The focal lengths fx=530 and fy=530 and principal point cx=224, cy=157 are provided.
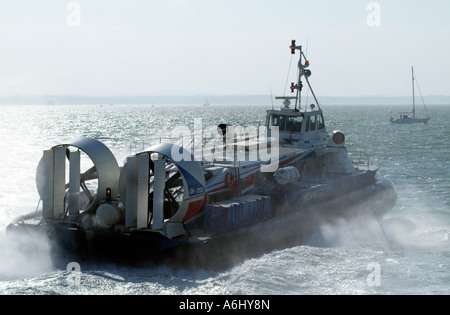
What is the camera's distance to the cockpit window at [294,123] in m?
19.8

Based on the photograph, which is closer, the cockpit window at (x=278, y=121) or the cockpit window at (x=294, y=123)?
the cockpit window at (x=294, y=123)

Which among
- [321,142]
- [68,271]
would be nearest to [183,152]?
[68,271]

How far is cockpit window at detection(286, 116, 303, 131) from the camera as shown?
19.8 meters

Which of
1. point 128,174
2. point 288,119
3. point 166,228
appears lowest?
point 166,228

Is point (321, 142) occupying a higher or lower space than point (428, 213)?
higher

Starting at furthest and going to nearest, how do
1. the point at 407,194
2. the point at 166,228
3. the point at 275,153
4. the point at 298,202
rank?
the point at 407,194 < the point at 275,153 < the point at 298,202 < the point at 166,228

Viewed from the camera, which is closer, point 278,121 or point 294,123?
point 294,123

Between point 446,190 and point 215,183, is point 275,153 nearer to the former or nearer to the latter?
point 215,183

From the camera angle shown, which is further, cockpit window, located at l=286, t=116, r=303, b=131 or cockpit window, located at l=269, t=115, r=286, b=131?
cockpit window, located at l=269, t=115, r=286, b=131

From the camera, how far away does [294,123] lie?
19.9 meters

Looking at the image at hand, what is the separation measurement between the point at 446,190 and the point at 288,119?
10.8m
